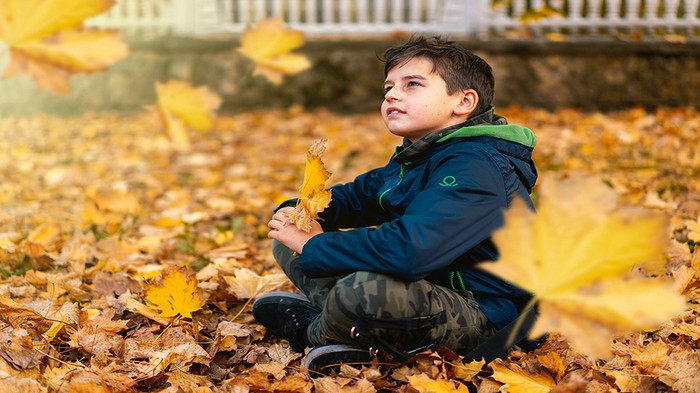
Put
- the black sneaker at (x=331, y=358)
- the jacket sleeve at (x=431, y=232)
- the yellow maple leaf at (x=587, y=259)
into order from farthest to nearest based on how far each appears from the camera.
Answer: the black sneaker at (x=331, y=358) → the jacket sleeve at (x=431, y=232) → the yellow maple leaf at (x=587, y=259)

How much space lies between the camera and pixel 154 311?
212cm

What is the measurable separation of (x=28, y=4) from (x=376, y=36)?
20.6 feet

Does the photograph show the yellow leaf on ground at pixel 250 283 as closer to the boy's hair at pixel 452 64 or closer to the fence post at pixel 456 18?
the boy's hair at pixel 452 64

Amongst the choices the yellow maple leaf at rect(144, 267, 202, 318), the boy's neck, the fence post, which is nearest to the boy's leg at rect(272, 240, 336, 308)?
the yellow maple leaf at rect(144, 267, 202, 318)

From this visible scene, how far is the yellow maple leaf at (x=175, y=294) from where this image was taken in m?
2.02

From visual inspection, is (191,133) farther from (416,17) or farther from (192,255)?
(192,255)

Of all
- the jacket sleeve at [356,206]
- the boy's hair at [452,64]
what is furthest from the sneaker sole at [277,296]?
the boy's hair at [452,64]

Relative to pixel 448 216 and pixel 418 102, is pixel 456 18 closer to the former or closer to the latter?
pixel 418 102

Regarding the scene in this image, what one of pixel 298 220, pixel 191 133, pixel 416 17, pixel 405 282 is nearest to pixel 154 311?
pixel 298 220

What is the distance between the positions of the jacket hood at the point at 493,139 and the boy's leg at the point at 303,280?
0.41 metres

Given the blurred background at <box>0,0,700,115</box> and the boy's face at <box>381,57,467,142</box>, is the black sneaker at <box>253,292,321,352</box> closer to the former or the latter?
the boy's face at <box>381,57,467,142</box>

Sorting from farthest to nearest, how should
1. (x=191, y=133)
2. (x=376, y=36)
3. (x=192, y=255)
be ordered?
(x=376, y=36) < (x=191, y=133) < (x=192, y=255)

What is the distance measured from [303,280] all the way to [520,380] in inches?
26.7

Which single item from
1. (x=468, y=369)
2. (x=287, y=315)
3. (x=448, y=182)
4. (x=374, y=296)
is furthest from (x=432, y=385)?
(x=287, y=315)
